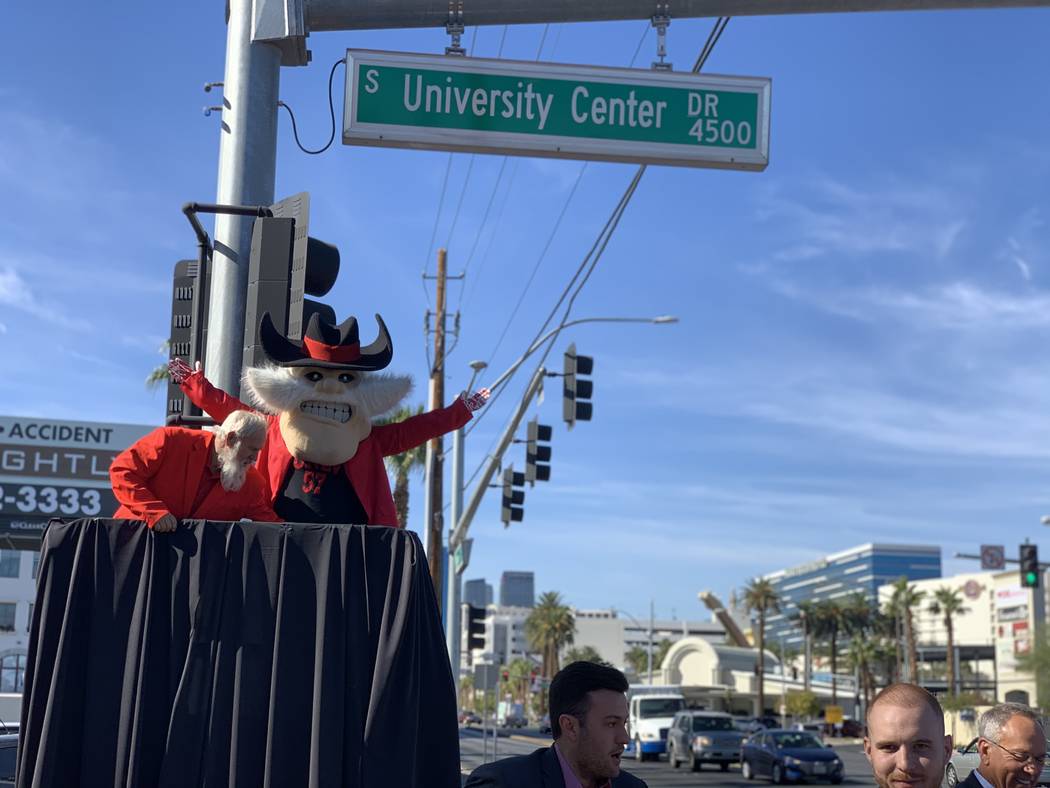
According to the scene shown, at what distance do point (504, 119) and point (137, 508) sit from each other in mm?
2967

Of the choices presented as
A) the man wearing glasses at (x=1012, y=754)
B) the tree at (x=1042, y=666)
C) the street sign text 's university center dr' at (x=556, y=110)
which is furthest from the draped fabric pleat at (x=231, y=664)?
the tree at (x=1042, y=666)

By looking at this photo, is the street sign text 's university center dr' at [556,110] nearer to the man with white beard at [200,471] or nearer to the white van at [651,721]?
the man with white beard at [200,471]

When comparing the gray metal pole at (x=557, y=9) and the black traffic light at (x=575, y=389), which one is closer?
the gray metal pole at (x=557, y=9)

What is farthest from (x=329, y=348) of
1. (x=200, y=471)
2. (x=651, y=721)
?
(x=651, y=721)

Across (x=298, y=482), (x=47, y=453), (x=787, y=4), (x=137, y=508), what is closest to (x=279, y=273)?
(x=298, y=482)

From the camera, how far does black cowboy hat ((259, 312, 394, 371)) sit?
449 cm

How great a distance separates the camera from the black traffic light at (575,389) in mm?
17266

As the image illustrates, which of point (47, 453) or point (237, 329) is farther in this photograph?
point (47, 453)

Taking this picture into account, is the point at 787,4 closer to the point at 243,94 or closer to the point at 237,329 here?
the point at 243,94

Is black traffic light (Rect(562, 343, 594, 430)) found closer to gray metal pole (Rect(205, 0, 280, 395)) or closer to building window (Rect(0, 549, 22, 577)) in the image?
gray metal pole (Rect(205, 0, 280, 395))

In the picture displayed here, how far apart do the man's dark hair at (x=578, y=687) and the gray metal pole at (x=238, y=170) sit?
239 centimetres

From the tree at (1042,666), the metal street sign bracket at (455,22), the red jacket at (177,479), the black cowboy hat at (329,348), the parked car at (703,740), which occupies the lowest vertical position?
the parked car at (703,740)

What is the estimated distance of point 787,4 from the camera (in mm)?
6270

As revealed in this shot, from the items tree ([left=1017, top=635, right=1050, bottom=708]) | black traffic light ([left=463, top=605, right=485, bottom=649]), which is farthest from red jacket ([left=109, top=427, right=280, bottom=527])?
tree ([left=1017, top=635, right=1050, bottom=708])
